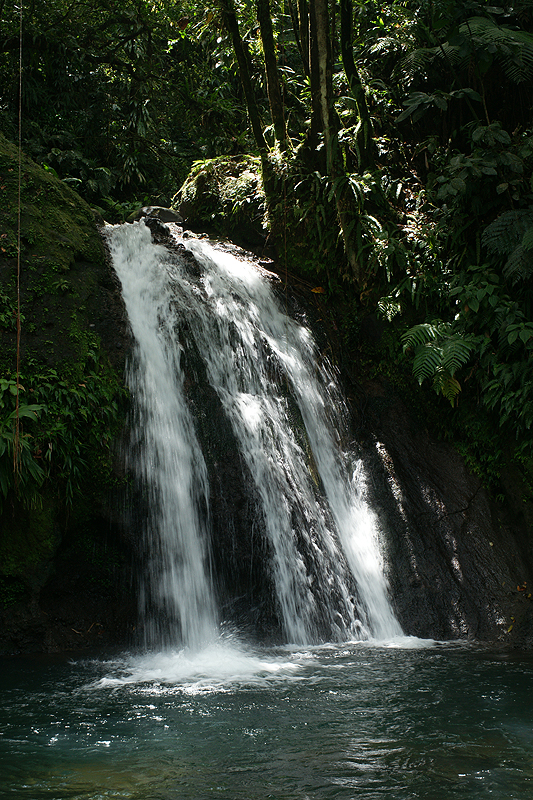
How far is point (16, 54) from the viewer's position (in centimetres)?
1101

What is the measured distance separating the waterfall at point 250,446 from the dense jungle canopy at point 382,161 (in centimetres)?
126

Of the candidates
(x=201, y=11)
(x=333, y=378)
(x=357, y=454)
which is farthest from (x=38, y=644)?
(x=201, y=11)

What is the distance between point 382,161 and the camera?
28.9 feet

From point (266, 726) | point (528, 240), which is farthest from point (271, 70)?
point (266, 726)

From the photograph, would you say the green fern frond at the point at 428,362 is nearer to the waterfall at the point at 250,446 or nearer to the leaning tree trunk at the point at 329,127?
the waterfall at the point at 250,446

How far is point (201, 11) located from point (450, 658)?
39.7 ft

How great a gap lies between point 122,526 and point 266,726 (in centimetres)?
252

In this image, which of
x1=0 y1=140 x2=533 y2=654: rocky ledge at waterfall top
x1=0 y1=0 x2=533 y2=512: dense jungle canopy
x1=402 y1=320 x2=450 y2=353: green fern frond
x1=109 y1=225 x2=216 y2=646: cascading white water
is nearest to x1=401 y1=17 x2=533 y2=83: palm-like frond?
x1=0 y1=0 x2=533 y2=512: dense jungle canopy

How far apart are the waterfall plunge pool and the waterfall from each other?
675 millimetres

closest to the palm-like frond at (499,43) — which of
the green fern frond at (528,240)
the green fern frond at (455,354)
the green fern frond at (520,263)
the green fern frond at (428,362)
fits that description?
the green fern frond at (528,240)

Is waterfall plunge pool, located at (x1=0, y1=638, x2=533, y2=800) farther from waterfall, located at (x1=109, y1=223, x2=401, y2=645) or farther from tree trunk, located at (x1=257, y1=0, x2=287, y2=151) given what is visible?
tree trunk, located at (x1=257, y1=0, x2=287, y2=151)

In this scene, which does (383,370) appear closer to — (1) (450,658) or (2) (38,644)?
(1) (450,658)

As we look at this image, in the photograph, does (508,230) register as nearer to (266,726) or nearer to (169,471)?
(169,471)

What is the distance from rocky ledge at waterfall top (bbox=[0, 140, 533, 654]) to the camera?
16.8 feet
